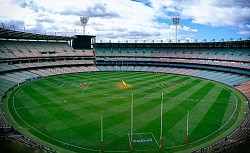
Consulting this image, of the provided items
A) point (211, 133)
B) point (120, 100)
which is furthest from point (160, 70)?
point (211, 133)

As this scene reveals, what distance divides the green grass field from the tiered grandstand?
9473 mm

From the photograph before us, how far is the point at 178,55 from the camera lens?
9969 cm

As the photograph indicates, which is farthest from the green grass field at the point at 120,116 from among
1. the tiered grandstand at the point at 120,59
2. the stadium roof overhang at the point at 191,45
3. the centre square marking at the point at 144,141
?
the stadium roof overhang at the point at 191,45

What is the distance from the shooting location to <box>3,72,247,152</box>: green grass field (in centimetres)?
2673

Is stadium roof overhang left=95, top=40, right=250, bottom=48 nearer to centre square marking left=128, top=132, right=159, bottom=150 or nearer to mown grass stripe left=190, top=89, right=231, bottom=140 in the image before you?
mown grass stripe left=190, top=89, right=231, bottom=140

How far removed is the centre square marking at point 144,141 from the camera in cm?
2538

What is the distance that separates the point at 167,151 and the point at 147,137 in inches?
146

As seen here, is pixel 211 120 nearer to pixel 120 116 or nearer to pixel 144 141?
pixel 144 141

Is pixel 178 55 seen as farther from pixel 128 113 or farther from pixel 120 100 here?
pixel 128 113

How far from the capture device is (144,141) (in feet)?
88.0

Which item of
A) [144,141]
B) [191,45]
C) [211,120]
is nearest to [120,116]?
[144,141]

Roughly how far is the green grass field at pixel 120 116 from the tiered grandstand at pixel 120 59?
9.47 m

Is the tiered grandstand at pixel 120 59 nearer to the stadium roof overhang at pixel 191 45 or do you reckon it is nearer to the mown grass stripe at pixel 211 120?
the stadium roof overhang at pixel 191 45

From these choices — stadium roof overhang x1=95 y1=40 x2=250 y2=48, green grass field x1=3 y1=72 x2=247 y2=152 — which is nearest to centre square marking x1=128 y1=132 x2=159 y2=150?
green grass field x1=3 y1=72 x2=247 y2=152
